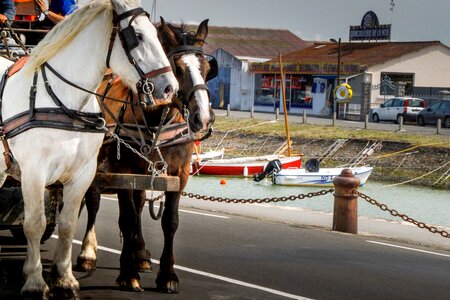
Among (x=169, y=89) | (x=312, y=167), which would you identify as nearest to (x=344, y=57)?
(x=312, y=167)

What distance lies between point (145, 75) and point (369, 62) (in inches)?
2378

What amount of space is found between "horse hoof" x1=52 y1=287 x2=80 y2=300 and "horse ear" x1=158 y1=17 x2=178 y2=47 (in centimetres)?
259

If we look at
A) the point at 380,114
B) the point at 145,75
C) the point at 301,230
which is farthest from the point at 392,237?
the point at 380,114

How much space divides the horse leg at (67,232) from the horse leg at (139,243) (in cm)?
122

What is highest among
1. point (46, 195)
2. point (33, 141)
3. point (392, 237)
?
point (33, 141)

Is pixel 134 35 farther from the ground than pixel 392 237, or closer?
farther from the ground

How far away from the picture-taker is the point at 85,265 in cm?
1083

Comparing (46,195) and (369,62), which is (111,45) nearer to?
(46,195)

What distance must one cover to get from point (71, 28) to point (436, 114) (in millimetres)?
47349

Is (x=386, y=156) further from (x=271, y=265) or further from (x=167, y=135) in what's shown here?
(x=167, y=135)

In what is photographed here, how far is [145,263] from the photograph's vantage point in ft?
35.6

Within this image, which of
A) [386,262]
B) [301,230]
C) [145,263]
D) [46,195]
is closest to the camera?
[46,195]

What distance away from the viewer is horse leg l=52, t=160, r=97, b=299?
343 inches

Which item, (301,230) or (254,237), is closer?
(254,237)
